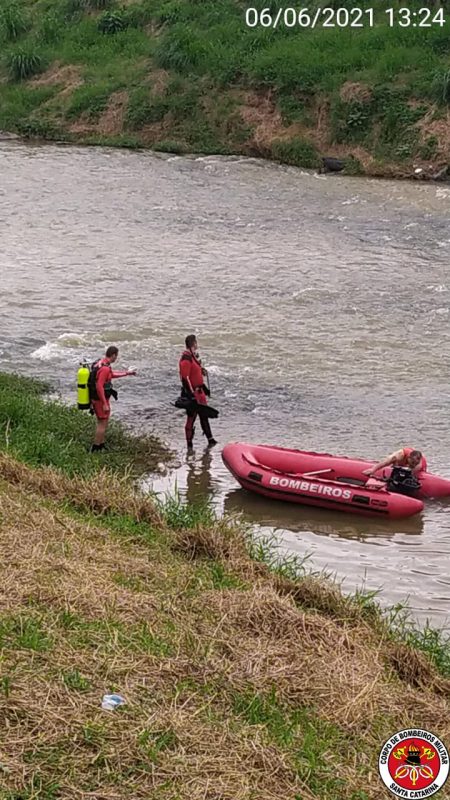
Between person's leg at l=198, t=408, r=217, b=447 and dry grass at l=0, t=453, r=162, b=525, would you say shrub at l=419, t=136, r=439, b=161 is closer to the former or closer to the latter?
person's leg at l=198, t=408, r=217, b=447

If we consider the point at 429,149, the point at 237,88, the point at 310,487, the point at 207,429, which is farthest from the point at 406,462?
the point at 237,88

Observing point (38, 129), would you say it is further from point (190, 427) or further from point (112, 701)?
point (112, 701)

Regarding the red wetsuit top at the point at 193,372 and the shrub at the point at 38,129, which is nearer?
the red wetsuit top at the point at 193,372

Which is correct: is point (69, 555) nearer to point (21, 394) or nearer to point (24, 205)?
point (21, 394)

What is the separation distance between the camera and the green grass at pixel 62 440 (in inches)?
495

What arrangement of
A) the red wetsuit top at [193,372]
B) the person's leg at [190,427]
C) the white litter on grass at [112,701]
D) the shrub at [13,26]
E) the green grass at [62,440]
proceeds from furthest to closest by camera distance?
the shrub at [13,26] < the person's leg at [190,427] < the red wetsuit top at [193,372] < the green grass at [62,440] < the white litter on grass at [112,701]

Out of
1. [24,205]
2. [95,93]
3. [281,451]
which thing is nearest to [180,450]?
[281,451]

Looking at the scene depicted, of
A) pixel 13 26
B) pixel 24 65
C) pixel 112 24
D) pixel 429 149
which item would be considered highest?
pixel 112 24

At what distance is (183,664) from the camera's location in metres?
7.53

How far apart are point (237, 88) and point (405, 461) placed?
22554mm

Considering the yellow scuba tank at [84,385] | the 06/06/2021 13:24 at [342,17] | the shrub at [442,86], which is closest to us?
the yellow scuba tank at [84,385]

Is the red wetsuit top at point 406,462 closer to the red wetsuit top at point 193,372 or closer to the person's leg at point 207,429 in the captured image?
the person's leg at point 207,429

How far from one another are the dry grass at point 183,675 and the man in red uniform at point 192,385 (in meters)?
4.39

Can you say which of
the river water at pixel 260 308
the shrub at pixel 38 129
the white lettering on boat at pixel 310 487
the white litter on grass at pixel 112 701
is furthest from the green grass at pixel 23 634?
the shrub at pixel 38 129
